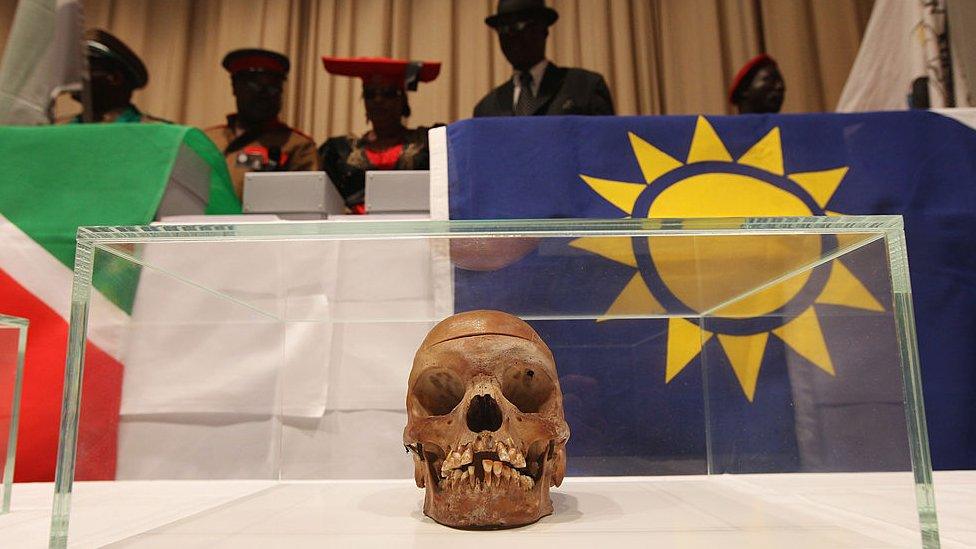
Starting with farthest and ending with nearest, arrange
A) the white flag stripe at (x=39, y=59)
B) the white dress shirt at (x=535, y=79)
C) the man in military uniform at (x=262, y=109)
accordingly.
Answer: the man in military uniform at (x=262, y=109), the white dress shirt at (x=535, y=79), the white flag stripe at (x=39, y=59)

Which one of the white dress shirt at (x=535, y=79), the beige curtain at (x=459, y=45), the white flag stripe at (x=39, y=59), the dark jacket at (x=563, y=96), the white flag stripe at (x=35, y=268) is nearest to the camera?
the white flag stripe at (x=35, y=268)

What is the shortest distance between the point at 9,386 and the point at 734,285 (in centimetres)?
157

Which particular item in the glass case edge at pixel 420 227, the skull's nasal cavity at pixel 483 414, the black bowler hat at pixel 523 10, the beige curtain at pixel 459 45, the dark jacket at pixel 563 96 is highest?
the beige curtain at pixel 459 45

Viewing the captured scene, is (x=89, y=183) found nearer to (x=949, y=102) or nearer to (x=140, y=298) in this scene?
(x=140, y=298)

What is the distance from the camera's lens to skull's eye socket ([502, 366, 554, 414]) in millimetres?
1131

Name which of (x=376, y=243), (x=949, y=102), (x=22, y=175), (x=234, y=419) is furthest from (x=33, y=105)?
(x=949, y=102)

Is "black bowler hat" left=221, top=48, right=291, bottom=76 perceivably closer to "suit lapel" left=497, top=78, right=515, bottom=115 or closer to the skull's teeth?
"suit lapel" left=497, top=78, right=515, bottom=115

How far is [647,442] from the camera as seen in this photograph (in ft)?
4.99

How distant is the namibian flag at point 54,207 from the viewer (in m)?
1.57

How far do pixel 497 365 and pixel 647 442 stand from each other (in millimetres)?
610

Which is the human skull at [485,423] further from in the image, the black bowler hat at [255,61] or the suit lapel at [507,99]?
the black bowler hat at [255,61]

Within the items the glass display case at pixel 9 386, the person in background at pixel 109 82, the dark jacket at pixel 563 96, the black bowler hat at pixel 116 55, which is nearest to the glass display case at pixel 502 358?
the glass display case at pixel 9 386

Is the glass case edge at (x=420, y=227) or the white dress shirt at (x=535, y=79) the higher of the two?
the white dress shirt at (x=535, y=79)

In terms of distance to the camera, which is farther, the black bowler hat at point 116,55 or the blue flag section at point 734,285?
the black bowler hat at point 116,55
